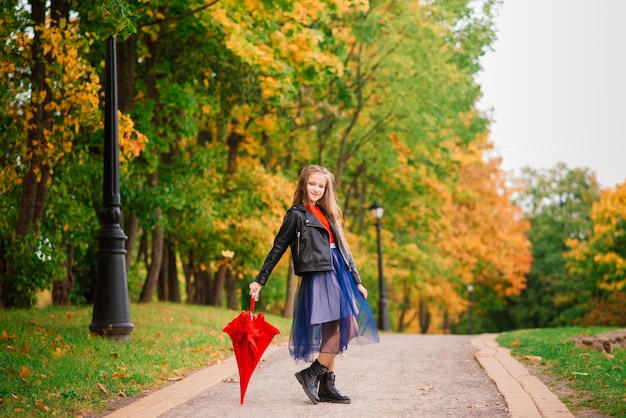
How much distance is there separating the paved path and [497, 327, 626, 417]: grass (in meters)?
0.31

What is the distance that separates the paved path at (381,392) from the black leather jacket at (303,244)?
113 centimetres

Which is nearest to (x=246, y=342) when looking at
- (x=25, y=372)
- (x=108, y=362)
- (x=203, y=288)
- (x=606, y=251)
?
(x=25, y=372)

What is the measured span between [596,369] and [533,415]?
272 centimetres

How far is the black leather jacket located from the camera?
21.7 ft

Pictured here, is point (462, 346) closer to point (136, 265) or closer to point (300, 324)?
point (300, 324)

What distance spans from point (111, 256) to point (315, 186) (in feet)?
14.0

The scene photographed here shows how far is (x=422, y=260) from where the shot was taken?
2784cm

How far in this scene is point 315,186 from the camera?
6.80m

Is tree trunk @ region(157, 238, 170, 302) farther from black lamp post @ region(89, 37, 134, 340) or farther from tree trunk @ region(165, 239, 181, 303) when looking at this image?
black lamp post @ region(89, 37, 134, 340)

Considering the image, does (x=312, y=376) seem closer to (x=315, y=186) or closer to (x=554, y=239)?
(x=315, y=186)

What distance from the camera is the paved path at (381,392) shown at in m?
6.07

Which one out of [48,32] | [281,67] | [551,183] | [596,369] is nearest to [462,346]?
[596,369]

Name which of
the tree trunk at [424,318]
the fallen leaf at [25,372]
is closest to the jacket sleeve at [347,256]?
the fallen leaf at [25,372]

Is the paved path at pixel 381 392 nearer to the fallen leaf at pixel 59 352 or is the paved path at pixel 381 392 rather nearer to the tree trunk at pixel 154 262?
the fallen leaf at pixel 59 352
